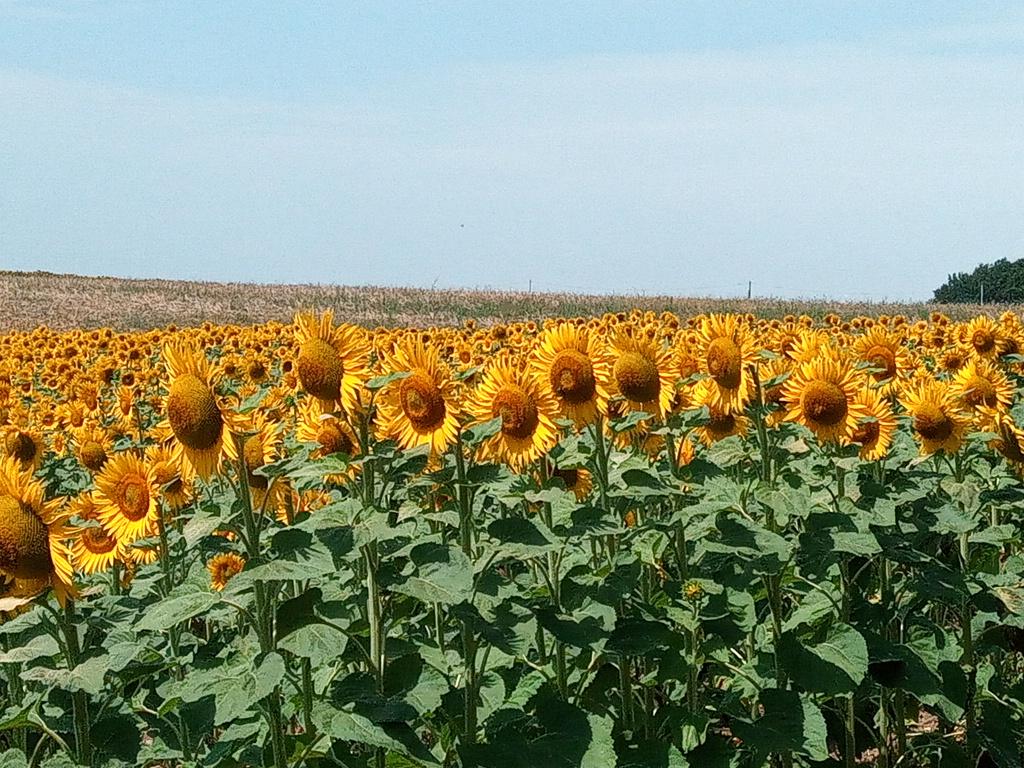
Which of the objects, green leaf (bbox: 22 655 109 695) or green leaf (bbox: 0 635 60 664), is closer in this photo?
green leaf (bbox: 22 655 109 695)

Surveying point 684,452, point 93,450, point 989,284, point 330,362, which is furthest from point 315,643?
point 989,284

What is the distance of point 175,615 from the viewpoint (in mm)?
3104

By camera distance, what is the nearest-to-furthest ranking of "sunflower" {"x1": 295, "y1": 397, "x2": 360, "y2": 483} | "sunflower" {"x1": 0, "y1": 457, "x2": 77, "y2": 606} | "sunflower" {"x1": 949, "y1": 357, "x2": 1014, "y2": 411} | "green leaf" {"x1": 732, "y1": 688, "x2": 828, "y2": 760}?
"sunflower" {"x1": 0, "y1": 457, "x2": 77, "y2": 606}
"green leaf" {"x1": 732, "y1": 688, "x2": 828, "y2": 760}
"sunflower" {"x1": 295, "y1": 397, "x2": 360, "y2": 483}
"sunflower" {"x1": 949, "y1": 357, "x2": 1014, "y2": 411}

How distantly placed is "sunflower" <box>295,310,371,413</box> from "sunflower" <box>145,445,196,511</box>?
3.40 feet

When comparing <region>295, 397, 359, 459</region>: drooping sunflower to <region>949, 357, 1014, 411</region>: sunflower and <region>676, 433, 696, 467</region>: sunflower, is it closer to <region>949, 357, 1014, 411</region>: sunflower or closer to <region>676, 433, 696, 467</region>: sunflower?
<region>676, 433, 696, 467</region>: sunflower

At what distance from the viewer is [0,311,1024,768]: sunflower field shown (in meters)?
3.32

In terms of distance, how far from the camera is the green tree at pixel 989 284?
72438mm

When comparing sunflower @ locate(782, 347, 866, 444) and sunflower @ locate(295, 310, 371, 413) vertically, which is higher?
sunflower @ locate(295, 310, 371, 413)

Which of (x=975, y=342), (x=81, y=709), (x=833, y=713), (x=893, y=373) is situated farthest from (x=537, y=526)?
(x=975, y=342)

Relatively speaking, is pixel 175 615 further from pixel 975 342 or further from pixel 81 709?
pixel 975 342

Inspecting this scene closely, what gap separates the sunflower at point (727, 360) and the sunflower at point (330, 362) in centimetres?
139

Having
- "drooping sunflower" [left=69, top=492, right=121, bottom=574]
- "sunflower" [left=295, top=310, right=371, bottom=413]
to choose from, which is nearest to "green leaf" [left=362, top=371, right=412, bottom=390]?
"sunflower" [left=295, top=310, right=371, bottom=413]

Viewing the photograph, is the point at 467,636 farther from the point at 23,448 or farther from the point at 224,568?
the point at 23,448

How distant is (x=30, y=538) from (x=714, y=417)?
2559 millimetres
